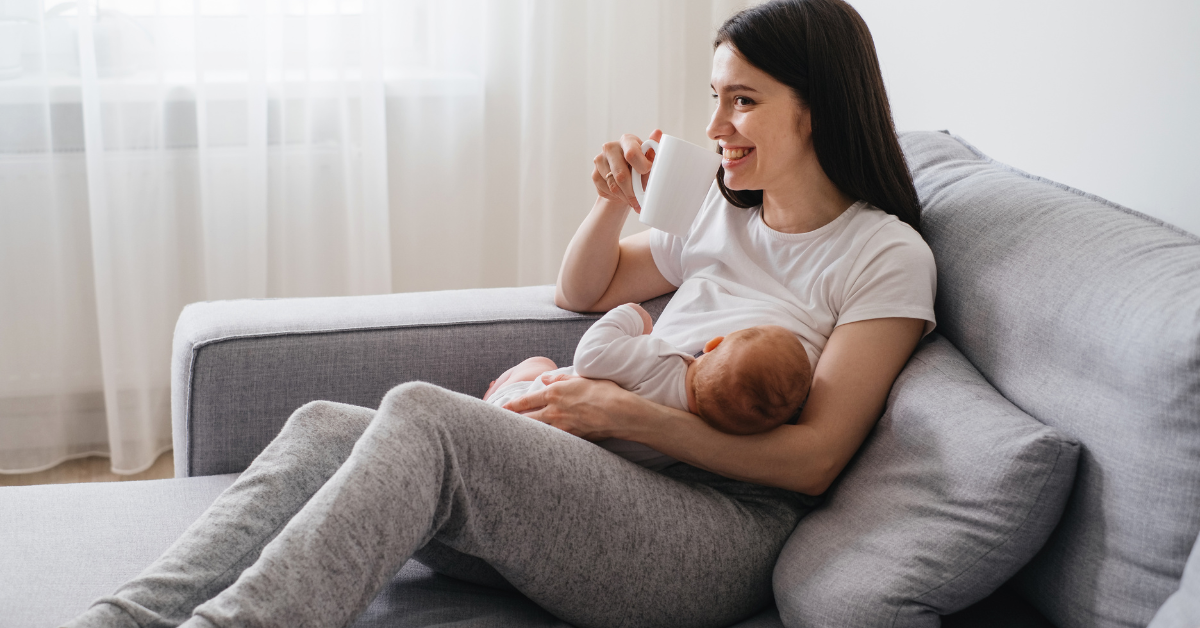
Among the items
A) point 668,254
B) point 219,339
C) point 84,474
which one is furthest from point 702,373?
point 84,474

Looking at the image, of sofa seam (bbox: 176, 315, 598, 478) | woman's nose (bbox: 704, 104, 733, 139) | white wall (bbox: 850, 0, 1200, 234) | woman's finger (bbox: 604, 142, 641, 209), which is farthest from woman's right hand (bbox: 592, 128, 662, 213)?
white wall (bbox: 850, 0, 1200, 234)

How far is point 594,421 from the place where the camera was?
122 centimetres

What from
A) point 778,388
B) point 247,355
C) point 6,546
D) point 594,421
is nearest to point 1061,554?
point 778,388

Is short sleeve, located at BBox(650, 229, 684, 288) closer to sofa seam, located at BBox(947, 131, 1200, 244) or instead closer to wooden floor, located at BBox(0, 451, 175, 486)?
sofa seam, located at BBox(947, 131, 1200, 244)

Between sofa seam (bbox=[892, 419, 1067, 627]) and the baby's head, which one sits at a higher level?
the baby's head

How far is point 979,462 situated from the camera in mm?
1007

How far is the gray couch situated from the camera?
35.4 inches

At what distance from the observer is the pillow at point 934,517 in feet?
3.19

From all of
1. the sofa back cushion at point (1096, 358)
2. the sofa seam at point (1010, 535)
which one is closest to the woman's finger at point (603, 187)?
the sofa back cushion at point (1096, 358)

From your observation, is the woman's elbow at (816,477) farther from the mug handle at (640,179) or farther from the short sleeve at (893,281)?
the mug handle at (640,179)

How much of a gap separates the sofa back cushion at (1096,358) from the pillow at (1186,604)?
39 mm

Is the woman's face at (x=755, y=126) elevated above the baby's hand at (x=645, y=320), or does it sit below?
above

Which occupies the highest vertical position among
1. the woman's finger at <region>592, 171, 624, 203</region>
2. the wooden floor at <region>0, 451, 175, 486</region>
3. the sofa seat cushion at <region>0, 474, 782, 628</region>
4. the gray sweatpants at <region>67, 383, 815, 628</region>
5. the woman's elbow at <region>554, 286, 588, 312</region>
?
the woman's finger at <region>592, 171, 624, 203</region>

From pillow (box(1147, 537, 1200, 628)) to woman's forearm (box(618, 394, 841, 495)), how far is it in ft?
1.38
